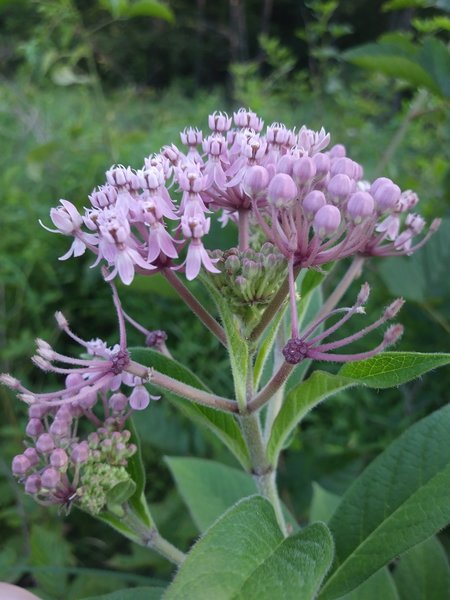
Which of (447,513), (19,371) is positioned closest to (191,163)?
(447,513)

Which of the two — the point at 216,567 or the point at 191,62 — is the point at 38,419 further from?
→ the point at 191,62

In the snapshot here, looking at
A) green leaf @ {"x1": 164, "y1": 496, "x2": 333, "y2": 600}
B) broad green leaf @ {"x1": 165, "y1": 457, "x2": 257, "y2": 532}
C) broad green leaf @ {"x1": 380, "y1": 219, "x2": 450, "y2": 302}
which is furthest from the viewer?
broad green leaf @ {"x1": 380, "y1": 219, "x2": 450, "y2": 302}

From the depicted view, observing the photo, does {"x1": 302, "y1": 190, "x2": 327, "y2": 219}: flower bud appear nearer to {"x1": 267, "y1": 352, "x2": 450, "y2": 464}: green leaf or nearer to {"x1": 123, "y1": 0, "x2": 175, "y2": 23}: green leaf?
{"x1": 267, "y1": 352, "x2": 450, "y2": 464}: green leaf

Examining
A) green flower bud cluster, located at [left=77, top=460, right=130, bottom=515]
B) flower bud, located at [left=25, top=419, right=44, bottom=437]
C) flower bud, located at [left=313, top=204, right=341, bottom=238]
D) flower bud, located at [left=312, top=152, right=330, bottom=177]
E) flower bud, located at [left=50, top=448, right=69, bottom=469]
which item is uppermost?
flower bud, located at [left=312, top=152, right=330, bottom=177]

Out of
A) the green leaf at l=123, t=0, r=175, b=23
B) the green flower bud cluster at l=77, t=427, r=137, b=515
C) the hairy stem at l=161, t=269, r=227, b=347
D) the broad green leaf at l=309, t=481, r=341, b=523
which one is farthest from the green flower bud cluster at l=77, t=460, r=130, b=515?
the green leaf at l=123, t=0, r=175, b=23

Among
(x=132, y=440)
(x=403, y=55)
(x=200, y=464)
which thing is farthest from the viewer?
(x=403, y=55)

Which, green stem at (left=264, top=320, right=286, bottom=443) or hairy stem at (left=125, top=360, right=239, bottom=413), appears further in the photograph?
green stem at (left=264, top=320, right=286, bottom=443)
